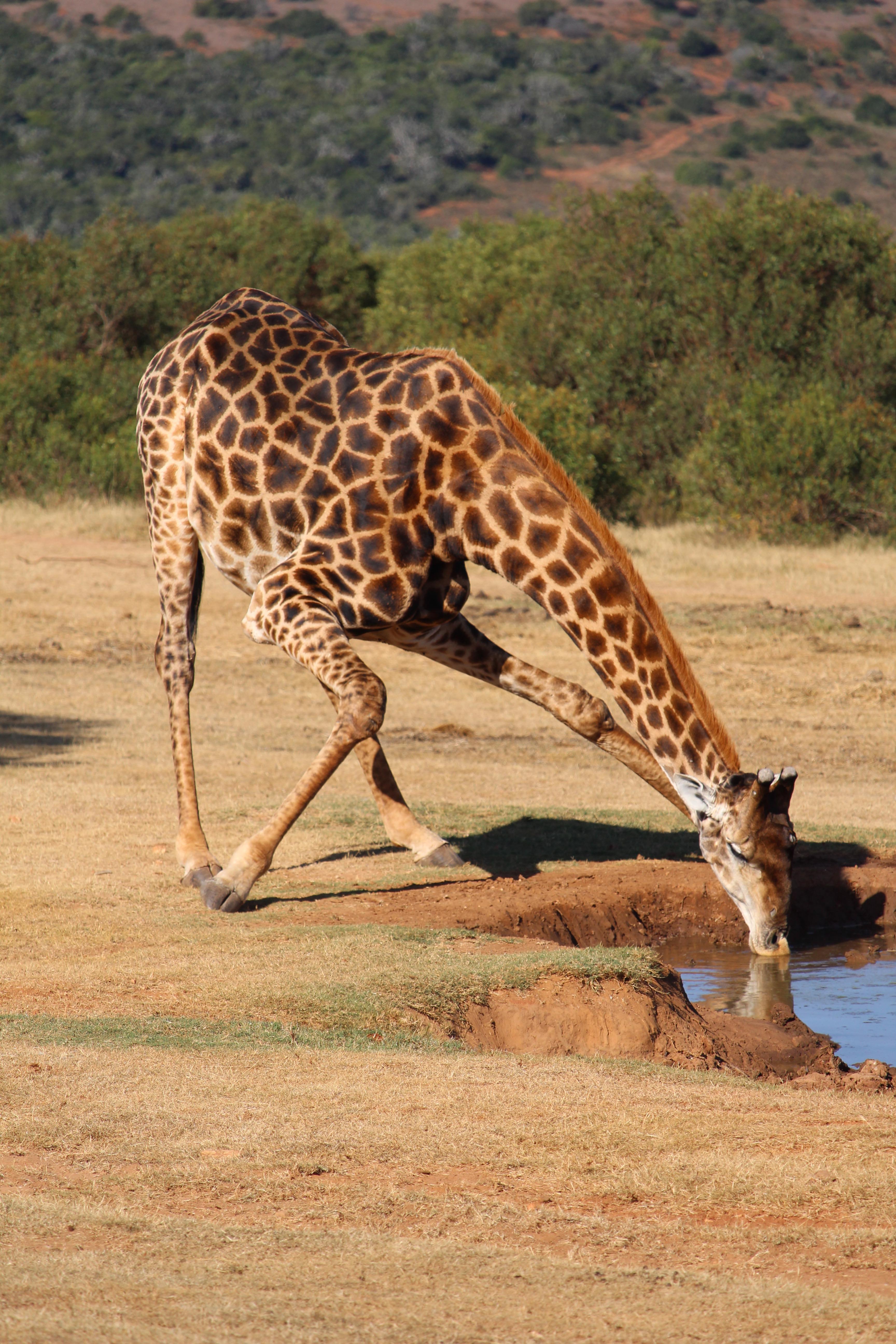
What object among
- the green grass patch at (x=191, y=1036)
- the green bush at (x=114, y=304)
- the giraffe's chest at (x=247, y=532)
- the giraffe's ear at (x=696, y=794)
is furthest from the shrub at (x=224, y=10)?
the green grass patch at (x=191, y=1036)

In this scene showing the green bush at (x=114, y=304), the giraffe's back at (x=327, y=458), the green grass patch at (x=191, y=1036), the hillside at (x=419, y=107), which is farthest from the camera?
the hillside at (x=419, y=107)

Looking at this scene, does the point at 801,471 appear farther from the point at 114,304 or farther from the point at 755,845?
the point at 755,845

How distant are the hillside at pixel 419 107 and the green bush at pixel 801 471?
168 ft

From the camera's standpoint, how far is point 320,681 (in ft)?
24.8

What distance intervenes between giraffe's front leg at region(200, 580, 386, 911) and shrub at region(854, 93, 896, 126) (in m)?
97.6

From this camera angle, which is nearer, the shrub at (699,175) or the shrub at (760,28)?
the shrub at (699,175)

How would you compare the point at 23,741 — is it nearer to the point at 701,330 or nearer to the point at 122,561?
the point at 122,561

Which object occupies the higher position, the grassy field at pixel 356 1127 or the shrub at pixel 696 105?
the grassy field at pixel 356 1127

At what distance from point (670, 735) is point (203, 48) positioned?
356 feet

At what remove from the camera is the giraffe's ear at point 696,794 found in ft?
21.6

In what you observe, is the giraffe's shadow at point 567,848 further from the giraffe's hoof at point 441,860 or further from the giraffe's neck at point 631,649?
the giraffe's neck at point 631,649

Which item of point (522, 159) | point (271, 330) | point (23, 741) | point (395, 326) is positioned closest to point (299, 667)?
point (23, 741)

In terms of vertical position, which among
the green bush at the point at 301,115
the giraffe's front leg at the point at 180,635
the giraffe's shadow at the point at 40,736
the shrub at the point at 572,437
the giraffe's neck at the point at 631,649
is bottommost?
the green bush at the point at 301,115

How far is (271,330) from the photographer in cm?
862
